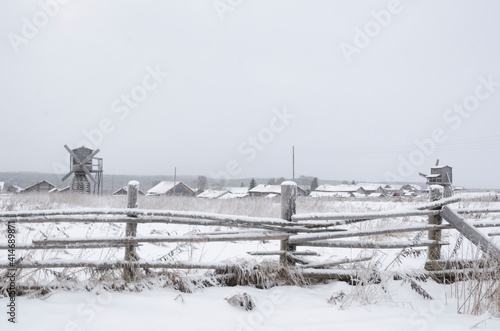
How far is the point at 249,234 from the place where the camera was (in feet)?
12.5

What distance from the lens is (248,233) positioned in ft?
12.6

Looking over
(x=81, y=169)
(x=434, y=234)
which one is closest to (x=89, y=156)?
(x=81, y=169)

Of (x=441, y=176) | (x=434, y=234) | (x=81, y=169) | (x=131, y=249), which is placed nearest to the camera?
(x=131, y=249)

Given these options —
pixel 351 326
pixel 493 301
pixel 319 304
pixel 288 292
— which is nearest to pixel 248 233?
pixel 288 292

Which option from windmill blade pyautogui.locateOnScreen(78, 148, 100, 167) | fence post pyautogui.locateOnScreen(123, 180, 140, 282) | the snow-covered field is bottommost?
the snow-covered field

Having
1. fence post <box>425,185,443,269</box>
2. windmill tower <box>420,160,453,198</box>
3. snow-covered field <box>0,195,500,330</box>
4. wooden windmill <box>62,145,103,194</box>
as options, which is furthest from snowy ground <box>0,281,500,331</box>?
wooden windmill <box>62,145,103,194</box>

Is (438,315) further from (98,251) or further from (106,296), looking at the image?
(98,251)

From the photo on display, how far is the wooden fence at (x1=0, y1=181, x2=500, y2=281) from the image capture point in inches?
134

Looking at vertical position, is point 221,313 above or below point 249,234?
below

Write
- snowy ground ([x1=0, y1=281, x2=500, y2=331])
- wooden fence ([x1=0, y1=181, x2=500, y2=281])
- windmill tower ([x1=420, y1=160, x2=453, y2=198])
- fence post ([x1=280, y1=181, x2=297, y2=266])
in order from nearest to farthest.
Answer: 1. snowy ground ([x1=0, y1=281, x2=500, y2=331])
2. wooden fence ([x1=0, y1=181, x2=500, y2=281])
3. fence post ([x1=280, y1=181, x2=297, y2=266])
4. windmill tower ([x1=420, y1=160, x2=453, y2=198])

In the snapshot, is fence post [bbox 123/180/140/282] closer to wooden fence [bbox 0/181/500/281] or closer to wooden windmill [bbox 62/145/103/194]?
wooden fence [bbox 0/181/500/281]

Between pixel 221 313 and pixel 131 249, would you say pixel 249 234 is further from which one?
pixel 131 249

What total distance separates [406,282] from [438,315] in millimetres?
776

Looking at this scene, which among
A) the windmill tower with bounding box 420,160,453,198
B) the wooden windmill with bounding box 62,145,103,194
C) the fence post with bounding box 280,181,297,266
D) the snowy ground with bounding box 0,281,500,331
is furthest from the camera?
the wooden windmill with bounding box 62,145,103,194
